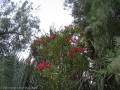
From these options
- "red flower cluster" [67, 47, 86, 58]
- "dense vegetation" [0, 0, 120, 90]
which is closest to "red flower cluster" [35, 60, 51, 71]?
"dense vegetation" [0, 0, 120, 90]

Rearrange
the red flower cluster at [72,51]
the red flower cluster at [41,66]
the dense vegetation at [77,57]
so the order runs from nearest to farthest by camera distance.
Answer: the dense vegetation at [77,57], the red flower cluster at [41,66], the red flower cluster at [72,51]

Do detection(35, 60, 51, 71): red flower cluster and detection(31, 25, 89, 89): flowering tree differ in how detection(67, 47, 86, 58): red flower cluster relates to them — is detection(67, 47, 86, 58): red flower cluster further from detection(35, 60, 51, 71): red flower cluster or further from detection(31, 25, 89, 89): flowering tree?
detection(35, 60, 51, 71): red flower cluster

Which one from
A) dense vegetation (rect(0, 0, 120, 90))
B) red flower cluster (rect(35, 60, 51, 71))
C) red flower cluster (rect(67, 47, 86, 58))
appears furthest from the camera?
red flower cluster (rect(67, 47, 86, 58))

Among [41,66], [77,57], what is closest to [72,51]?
[77,57]

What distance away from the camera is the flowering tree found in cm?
967

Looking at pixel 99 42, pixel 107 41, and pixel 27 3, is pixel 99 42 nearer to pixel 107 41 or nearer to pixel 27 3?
pixel 107 41

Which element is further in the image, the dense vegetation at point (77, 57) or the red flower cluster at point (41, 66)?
the red flower cluster at point (41, 66)

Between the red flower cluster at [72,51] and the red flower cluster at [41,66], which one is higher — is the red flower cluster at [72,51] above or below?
above

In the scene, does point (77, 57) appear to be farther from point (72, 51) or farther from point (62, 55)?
point (62, 55)

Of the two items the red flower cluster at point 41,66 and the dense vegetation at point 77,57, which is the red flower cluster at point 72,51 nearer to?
the dense vegetation at point 77,57

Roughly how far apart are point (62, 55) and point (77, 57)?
0.51 metres

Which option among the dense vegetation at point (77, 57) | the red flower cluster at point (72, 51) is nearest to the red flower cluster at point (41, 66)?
the dense vegetation at point (77, 57)

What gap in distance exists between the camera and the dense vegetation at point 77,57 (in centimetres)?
875

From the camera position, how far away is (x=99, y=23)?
9242 millimetres
